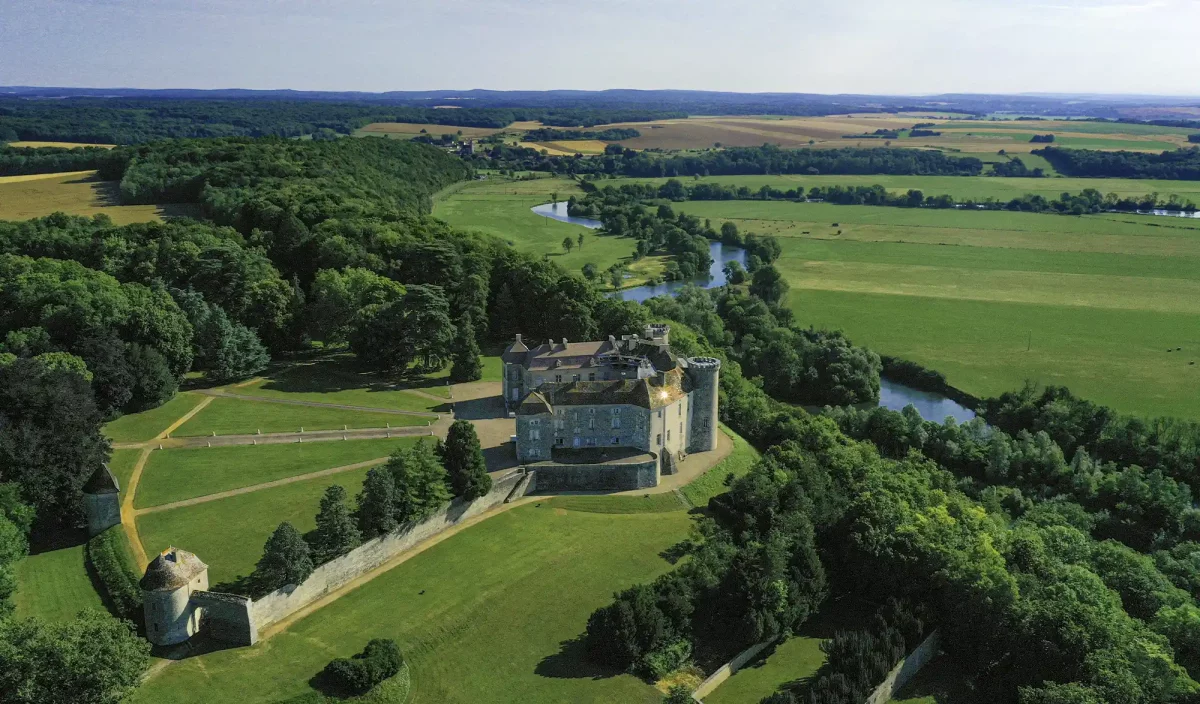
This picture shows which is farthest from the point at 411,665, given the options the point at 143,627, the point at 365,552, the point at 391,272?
the point at 391,272

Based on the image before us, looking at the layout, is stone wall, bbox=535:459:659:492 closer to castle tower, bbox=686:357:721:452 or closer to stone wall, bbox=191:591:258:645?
castle tower, bbox=686:357:721:452

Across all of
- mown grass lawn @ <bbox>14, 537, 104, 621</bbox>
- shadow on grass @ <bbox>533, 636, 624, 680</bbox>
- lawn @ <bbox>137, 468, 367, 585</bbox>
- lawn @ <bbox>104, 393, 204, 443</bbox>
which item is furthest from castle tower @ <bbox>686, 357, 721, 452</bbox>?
mown grass lawn @ <bbox>14, 537, 104, 621</bbox>

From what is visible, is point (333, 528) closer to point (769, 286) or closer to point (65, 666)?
point (65, 666)

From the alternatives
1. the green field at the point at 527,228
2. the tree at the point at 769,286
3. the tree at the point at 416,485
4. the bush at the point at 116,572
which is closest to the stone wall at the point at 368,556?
the tree at the point at 416,485

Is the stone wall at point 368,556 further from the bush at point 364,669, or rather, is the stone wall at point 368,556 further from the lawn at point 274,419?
the lawn at point 274,419

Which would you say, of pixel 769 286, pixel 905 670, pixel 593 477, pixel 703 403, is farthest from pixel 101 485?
pixel 769 286

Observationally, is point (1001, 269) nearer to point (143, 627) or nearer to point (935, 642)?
point (935, 642)
